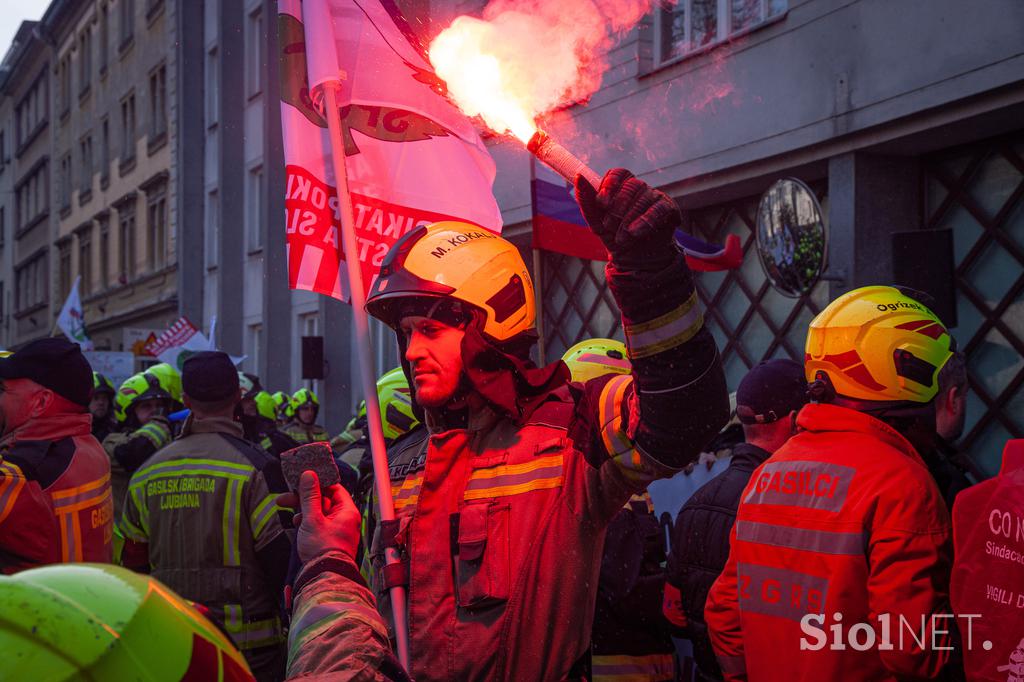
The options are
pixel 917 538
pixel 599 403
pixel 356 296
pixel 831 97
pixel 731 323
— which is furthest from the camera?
pixel 731 323

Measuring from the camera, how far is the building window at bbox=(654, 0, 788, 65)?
8.97 metres

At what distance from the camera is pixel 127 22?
3444 cm

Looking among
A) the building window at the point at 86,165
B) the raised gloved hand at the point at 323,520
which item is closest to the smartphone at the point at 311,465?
the raised gloved hand at the point at 323,520

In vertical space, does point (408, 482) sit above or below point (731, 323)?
below

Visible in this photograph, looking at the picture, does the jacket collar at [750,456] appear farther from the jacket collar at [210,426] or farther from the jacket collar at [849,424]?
the jacket collar at [210,426]

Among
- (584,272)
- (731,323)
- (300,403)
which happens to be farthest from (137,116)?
(731,323)

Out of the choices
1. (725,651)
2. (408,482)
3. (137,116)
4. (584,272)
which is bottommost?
(725,651)

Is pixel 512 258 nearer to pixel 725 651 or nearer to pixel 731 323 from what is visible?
pixel 725 651

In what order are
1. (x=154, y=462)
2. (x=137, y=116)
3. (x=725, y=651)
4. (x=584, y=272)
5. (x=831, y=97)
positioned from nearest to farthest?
(x=725, y=651)
(x=154, y=462)
(x=831, y=97)
(x=584, y=272)
(x=137, y=116)

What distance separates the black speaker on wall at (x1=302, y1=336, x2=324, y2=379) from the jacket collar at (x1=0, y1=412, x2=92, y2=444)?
45.4 feet

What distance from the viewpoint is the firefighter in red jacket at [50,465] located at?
13.3ft

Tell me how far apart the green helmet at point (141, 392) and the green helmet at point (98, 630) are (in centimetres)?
939

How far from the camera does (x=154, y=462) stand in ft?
16.8

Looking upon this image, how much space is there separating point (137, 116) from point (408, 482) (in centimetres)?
3323
